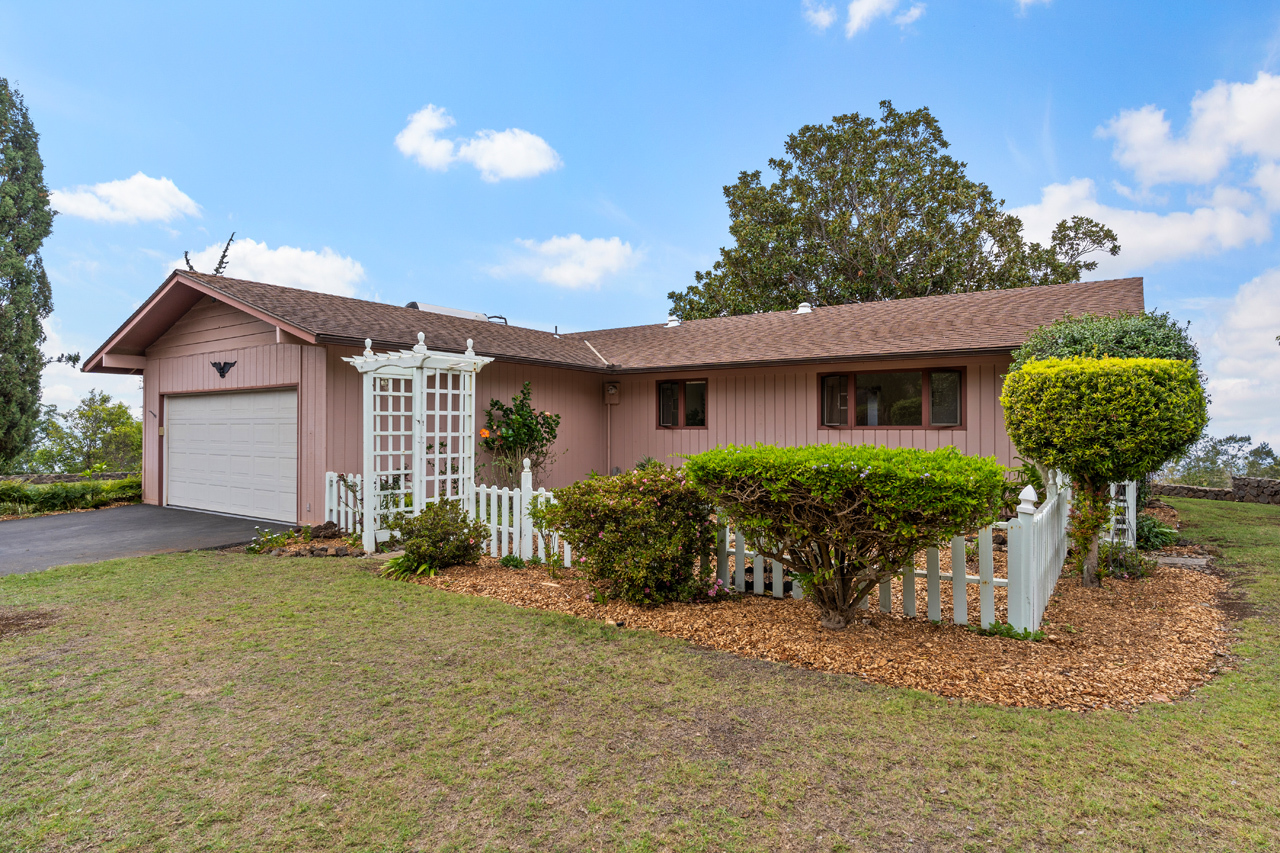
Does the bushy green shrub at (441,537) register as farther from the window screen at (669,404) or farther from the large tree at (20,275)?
the large tree at (20,275)

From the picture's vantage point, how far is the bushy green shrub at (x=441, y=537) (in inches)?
251

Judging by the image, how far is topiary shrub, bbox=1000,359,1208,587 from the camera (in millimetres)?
5160

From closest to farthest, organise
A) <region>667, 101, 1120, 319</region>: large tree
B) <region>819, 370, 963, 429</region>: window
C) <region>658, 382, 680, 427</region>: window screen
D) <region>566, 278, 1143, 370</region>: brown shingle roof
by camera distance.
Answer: <region>566, 278, 1143, 370</region>: brown shingle roof
<region>819, 370, 963, 429</region>: window
<region>658, 382, 680, 427</region>: window screen
<region>667, 101, 1120, 319</region>: large tree

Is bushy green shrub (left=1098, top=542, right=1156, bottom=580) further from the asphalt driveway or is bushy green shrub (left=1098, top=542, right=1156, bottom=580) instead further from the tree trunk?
the asphalt driveway

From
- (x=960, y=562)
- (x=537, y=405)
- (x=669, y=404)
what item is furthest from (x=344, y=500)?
(x=960, y=562)

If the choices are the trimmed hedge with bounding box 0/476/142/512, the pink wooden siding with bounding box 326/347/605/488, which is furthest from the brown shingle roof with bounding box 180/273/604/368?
the trimmed hedge with bounding box 0/476/142/512

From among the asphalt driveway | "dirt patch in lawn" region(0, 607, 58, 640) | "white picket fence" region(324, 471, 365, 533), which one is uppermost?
"white picket fence" region(324, 471, 365, 533)

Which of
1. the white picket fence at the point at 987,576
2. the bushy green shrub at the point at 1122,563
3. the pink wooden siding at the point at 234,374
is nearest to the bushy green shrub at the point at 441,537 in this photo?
the white picket fence at the point at 987,576

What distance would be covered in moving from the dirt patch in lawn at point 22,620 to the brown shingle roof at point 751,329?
445 centimetres

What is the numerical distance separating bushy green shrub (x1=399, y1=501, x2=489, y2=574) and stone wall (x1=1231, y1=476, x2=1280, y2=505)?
53.2ft

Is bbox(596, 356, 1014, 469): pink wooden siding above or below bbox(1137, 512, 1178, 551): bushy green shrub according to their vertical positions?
above

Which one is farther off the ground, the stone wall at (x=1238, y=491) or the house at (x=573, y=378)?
the house at (x=573, y=378)

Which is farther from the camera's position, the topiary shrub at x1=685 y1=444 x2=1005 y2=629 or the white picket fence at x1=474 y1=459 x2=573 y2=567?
the white picket fence at x1=474 y1=459 x2=573 y2=567

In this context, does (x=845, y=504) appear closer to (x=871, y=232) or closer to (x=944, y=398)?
(x=944, y=398)
